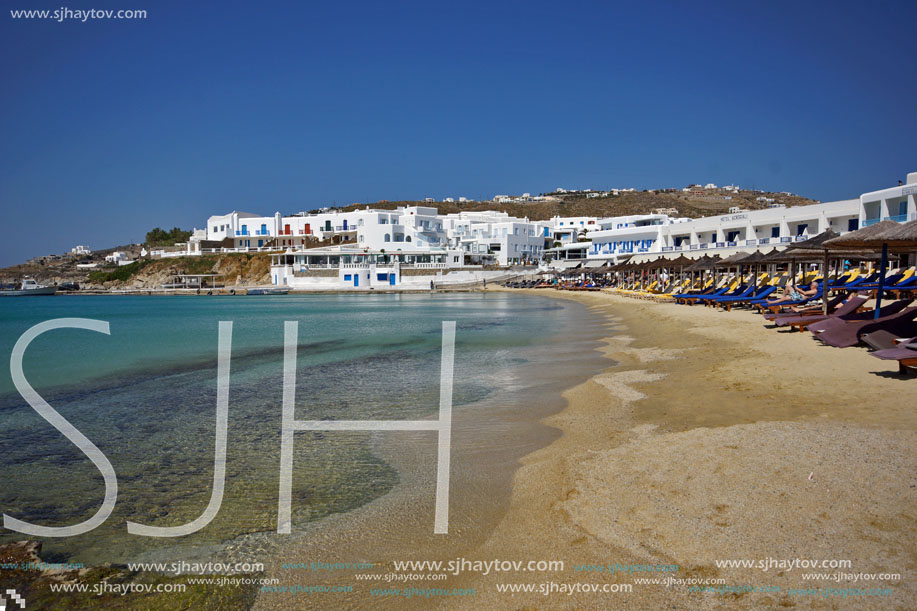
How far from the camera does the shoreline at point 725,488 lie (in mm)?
2930

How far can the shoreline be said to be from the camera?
2930 mm

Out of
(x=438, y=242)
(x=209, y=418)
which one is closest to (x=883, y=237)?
(x=209, y=418)

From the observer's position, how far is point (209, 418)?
7.92 metres

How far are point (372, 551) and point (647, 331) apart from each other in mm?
14084

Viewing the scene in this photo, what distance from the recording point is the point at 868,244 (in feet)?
35.8

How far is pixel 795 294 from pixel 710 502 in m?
19.1

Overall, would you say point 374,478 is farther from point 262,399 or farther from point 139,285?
point 139,285

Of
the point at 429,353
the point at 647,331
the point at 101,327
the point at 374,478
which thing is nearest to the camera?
the point at 101,327

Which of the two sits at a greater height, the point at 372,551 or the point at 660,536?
the point at 660,536

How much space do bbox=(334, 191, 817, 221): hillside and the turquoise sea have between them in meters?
96.7

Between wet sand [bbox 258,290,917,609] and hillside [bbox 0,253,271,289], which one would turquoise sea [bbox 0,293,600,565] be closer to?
wet sand [bbox 258,290,917,609]

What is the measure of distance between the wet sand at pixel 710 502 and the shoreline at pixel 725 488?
1cm

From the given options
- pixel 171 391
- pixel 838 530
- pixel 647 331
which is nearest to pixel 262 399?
pixel 171 391

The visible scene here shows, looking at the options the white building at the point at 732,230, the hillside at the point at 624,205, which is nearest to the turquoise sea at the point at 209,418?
the white building at the point at 732,230
